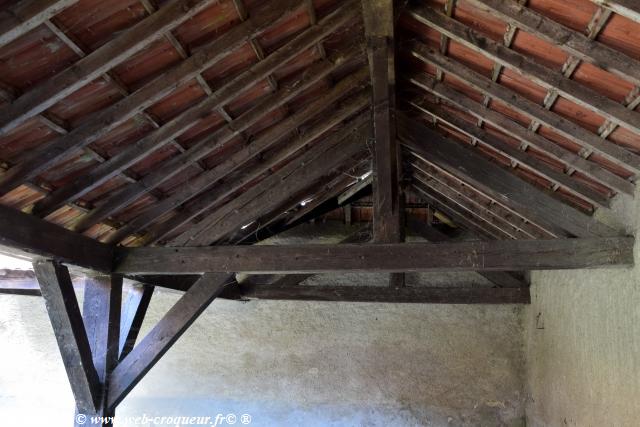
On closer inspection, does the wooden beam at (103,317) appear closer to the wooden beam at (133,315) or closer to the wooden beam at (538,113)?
the wooden beam at (133,315)

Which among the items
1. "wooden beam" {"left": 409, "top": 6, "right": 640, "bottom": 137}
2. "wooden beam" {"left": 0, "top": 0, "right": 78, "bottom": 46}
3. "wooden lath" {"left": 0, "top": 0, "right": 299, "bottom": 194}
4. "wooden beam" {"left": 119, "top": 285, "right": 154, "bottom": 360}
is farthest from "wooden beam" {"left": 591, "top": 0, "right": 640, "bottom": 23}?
"wooden beam" {"left": 119, "top": 285, "right": 154, "bottom": 360}

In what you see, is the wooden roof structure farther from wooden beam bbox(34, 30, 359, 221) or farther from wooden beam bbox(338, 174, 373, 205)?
wooden beam bbox(338, 174, 373, 205)

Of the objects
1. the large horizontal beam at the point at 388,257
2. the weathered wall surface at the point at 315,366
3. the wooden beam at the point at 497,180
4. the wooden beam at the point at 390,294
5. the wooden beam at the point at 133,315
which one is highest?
the wooden beam at the point at 497,180

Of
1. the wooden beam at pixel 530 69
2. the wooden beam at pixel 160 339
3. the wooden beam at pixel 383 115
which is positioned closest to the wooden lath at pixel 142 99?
the wooden beam at pixel 383 115

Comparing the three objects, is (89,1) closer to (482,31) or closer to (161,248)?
(482,31)

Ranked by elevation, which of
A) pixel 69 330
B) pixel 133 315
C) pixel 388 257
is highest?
pixel 388 257

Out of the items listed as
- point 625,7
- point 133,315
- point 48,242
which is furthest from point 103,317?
point 625,7

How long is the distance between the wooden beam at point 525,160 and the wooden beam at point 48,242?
9.33 feet

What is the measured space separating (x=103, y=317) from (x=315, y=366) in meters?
3.17

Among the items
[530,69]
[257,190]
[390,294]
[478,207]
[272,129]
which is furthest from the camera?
[390,294]

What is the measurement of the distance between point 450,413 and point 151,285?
388cm

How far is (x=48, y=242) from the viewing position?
3680 millimetres

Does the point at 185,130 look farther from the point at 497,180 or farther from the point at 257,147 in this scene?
the point at 497,180

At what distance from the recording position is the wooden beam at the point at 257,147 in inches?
160
